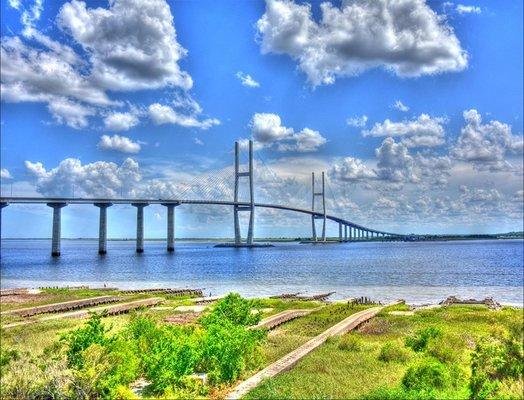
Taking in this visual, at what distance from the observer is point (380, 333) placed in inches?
929

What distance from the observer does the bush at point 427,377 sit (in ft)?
43.0

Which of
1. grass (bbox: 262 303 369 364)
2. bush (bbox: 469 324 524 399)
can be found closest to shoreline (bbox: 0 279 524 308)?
grass (bbox: 262 303 369 364)

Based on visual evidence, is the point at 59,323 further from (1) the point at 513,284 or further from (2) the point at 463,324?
(1) the point at 513,284

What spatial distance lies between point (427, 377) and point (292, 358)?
489 cm

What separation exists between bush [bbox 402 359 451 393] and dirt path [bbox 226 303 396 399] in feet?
12.3

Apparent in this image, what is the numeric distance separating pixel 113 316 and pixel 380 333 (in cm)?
1694

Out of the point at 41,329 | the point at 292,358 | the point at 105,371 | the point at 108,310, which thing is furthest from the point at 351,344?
the point at 108,310

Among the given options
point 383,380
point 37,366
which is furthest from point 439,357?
point 37,366

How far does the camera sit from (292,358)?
16.8m

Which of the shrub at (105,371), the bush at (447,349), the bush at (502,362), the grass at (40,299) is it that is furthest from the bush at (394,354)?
the grass at (40,299)

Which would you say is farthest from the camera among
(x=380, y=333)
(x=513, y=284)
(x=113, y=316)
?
(x=513, y=284)

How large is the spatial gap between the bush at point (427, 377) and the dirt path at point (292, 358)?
12.3 ft

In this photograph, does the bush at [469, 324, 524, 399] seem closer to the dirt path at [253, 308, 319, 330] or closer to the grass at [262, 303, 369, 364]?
the grass at [262, 303, 369, 364]

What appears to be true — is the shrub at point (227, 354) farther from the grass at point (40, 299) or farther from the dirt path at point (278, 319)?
the grass at point (40, 299)
